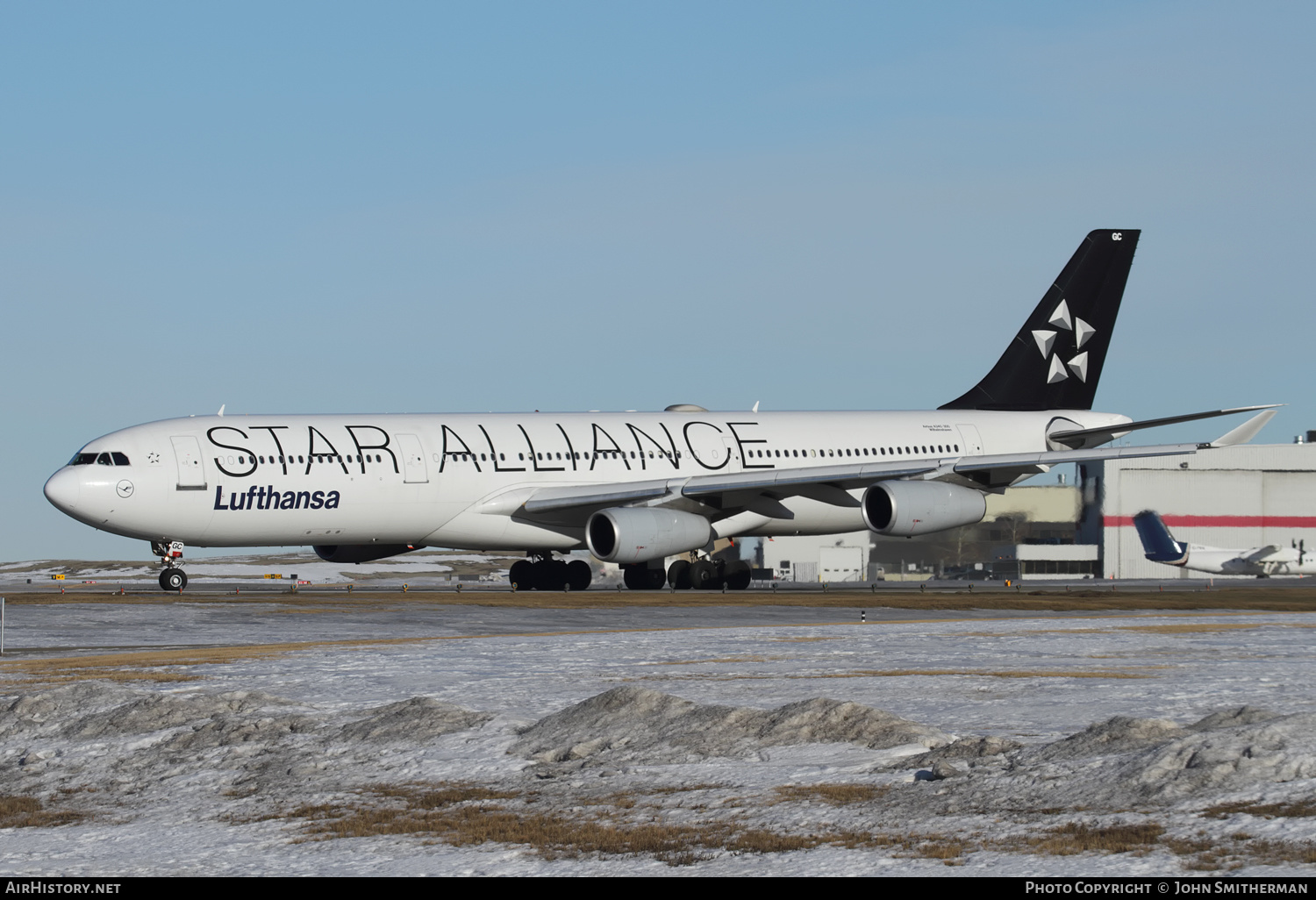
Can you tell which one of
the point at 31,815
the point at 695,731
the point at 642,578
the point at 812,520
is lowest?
the point at 31,815

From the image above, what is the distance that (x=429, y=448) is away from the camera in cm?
3878

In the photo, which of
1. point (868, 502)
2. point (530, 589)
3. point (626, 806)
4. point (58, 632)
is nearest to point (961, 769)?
point (626, 806)

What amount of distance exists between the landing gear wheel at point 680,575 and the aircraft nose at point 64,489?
14706mm

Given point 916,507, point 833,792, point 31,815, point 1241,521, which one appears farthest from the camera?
point 1241,521

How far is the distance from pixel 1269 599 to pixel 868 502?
906cm

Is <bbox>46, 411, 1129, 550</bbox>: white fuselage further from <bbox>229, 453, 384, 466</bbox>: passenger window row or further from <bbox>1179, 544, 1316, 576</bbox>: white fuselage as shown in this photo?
<bbox>1179, 544, 1316, 576</bbox>: white fuselage

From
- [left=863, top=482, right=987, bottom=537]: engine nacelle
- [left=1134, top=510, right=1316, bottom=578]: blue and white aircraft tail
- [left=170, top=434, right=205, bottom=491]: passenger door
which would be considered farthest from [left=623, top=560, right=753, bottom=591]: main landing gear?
[left=1134, top=510, right=1316, bottom=578]: blue and white aircraft tail

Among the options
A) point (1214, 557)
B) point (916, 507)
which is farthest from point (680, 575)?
point (1214, 557)

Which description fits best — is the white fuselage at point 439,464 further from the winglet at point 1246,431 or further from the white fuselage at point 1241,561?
the white fuselage at point 1241,561

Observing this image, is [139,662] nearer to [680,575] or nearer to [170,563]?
[170,563]

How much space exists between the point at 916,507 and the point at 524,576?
456 inches

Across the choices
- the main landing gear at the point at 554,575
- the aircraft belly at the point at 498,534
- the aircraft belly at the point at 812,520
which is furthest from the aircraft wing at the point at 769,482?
the main landing gear at the point at 554,575

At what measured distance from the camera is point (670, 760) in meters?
12.5

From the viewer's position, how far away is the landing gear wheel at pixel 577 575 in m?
43.0
